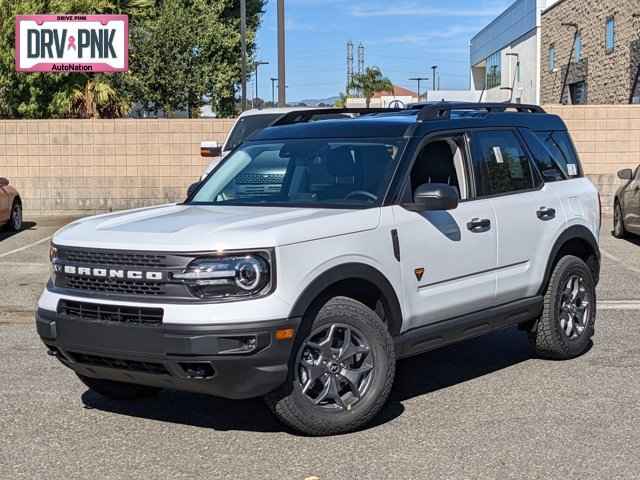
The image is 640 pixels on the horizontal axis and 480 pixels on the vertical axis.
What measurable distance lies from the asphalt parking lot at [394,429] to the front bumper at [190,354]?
0.39 m

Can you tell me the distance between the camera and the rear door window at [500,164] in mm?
6922

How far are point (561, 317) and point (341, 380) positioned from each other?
2.56 metres

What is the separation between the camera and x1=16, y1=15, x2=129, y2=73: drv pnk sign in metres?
24.9

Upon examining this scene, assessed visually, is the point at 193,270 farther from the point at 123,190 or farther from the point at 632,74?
the point at 632,74

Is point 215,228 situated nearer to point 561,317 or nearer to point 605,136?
point 561,317

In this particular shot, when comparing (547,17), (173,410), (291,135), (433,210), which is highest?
(547,17)

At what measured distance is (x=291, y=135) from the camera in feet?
22.7

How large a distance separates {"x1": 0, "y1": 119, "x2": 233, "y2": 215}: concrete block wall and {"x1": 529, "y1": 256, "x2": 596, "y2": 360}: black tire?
15.1m

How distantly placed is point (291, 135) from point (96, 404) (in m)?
2.21

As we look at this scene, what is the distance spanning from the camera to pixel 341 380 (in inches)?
222

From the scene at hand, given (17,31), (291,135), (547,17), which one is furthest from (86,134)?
(547,17)

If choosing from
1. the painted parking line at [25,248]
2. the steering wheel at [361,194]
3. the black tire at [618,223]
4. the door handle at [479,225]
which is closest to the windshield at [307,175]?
the steering wheel at [361,194]

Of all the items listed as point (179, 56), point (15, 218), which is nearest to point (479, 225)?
point (15, 218)

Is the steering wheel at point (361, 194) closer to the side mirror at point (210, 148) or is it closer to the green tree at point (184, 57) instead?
the side mirror at point (210, 148)
